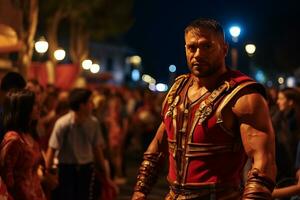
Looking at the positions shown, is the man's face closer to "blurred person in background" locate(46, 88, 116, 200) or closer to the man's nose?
the man's nose

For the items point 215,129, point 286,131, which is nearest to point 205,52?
point 215,129

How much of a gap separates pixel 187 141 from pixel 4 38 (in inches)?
386

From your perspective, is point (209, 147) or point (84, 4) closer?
point (209, 147)

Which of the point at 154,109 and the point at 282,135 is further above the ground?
the point at 282,135

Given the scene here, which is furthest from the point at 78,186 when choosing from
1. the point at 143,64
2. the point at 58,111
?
the point at 143,64

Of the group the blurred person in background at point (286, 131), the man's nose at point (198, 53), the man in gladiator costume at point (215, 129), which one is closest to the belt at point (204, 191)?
the man in gladiator costume at point (215, 129)

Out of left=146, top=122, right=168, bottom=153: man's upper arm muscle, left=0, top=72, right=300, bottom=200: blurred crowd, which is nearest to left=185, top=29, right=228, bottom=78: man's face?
left=146, top=122, right=168, bottom=153: man's upper arm muscle

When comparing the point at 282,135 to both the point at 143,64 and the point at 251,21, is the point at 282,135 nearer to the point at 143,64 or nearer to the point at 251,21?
the point at 251,21

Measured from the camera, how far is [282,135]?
7453mm

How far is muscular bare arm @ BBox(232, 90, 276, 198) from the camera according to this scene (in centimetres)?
399

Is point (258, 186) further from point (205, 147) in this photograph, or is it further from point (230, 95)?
point (230, 95)

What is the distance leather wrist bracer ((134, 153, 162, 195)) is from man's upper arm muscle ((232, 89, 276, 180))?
76cm

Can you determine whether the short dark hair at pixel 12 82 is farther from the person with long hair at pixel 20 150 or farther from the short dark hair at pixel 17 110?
the short dark hair at pixel 17 110

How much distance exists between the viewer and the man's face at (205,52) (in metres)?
4.19
